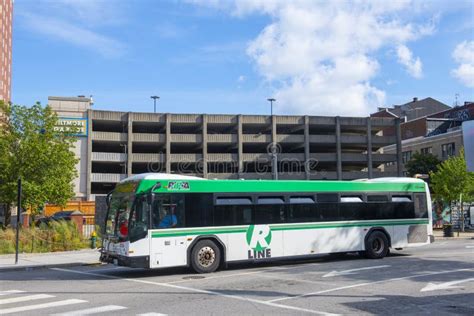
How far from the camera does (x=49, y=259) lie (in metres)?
19.2

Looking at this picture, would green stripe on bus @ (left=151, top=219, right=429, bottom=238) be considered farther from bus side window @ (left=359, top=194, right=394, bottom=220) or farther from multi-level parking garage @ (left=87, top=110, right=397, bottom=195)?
multi-level parking garage @ (left=87, top=110, right=397, bottom=195)

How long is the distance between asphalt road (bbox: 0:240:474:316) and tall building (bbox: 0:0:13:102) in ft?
280

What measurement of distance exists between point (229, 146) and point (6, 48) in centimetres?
5160

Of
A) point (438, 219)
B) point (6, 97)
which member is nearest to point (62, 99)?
point (6, 97)

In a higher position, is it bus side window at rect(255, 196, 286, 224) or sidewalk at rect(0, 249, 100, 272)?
bus side window at rect(255, 196, 286, 224)

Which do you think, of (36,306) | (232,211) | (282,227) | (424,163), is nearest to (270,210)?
(282,227)

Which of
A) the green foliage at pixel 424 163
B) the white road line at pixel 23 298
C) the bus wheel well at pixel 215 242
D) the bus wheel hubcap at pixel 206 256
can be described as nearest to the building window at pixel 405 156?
the green foliage at pixel 424 163

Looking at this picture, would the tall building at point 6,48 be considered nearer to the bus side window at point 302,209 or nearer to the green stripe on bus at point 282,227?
the bus side window at point 302,209

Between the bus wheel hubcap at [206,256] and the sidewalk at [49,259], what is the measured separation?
5576 mm

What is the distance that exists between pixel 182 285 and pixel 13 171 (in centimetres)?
1748

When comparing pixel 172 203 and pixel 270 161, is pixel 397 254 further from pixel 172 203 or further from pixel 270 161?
pixel 270 161

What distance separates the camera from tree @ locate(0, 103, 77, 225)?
85.9 ft

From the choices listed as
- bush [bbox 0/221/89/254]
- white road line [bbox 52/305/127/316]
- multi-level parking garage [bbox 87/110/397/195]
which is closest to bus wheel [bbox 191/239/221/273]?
white road line [bbox 52/305/127/316]

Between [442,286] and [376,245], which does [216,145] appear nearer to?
[376,245]
